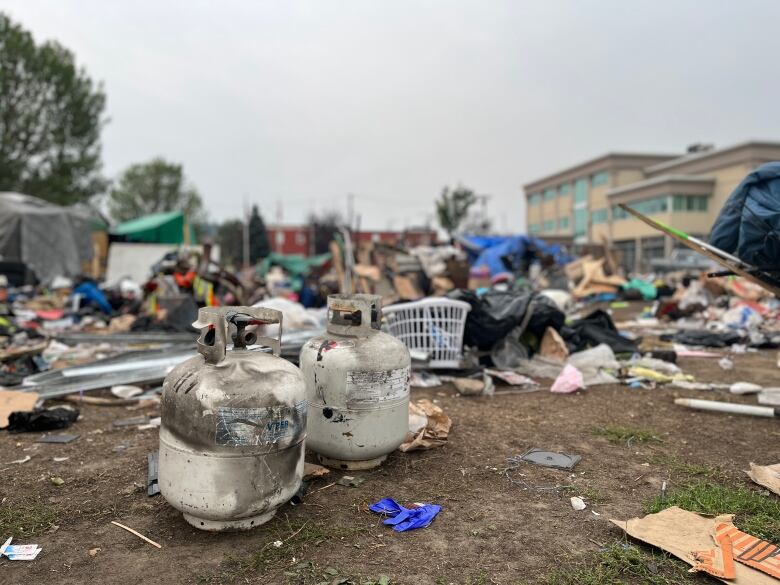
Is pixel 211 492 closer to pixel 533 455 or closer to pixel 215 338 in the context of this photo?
pixel 215 338

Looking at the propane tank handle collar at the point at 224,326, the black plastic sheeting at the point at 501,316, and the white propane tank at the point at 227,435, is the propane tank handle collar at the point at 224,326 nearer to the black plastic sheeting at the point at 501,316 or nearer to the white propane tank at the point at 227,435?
the white propane tank at the point at 227,435

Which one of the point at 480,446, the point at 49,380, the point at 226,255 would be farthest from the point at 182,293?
the point at 226,255

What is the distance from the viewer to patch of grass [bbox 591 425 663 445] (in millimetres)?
3475

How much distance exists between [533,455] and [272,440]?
178cm

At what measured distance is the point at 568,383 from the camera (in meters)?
4.79

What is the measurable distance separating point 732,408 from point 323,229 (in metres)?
41.1

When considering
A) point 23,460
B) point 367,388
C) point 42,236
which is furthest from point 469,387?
point 42,236

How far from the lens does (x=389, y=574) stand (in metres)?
1.98

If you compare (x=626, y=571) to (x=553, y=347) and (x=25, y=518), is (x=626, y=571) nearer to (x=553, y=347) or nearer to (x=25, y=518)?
(x=25, y=518)

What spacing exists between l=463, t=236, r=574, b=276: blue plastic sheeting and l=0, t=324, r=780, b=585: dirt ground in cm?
1177

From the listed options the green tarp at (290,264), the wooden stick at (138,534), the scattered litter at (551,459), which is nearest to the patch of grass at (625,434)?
the scattered litter at (551,459)

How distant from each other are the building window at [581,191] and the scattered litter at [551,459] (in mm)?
46109

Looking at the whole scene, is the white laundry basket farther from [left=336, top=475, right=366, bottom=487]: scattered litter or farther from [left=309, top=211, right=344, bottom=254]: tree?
[left=309, top=211, right=344, bottom=254]: tree

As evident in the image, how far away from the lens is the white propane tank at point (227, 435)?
2082 mm
